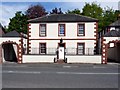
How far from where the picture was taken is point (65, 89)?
45.0 feet

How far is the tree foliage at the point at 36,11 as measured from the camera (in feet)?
240

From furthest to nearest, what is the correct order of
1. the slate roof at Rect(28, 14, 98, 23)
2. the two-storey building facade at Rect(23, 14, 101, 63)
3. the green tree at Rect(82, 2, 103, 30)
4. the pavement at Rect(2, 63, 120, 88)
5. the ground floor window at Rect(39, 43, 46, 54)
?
the green tree at Rect(82, 2, 103, 30)
the ground floor window at Rect(39, 43, 46, 54)
the slate roof at Rect(28, 14, 98, 23)
the two-storey building facade at Rect(23, 14, 101, 63)
the pavement at Rect(2, 63, 120, 88)

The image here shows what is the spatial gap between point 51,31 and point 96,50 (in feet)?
22.9

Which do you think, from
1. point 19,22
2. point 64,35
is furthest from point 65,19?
point 19,22

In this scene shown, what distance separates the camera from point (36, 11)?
73562mm

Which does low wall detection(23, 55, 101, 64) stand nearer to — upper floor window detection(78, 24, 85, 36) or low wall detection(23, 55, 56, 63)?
low wall detection(23, 55, 56, 63)

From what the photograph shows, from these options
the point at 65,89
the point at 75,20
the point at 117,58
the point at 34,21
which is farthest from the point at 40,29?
the point at 65,89

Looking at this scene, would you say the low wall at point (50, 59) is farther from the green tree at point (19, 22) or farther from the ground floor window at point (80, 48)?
the green tree at point (19, 22)

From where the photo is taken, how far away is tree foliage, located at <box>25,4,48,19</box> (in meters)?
73.2

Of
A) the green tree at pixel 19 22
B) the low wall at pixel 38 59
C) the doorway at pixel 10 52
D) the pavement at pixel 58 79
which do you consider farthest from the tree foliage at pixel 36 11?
the pavement at pixel 58 79

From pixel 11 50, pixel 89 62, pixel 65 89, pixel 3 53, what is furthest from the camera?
pixel 11 50

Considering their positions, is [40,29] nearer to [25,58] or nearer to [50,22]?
[50,22]

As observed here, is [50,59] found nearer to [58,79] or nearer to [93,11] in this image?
[58,79]

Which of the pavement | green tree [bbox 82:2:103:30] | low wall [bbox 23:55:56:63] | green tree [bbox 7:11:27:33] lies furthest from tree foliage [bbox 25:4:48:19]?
the pavement
